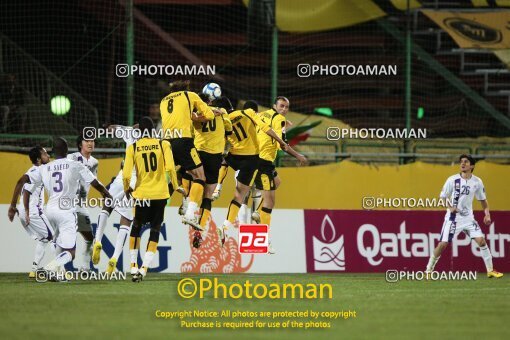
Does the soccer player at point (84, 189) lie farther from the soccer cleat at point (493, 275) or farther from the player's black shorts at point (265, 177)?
the soccer cleat at point (493, 275)


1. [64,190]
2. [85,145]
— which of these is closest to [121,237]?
[64,190]

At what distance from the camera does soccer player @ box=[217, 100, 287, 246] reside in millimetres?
20344

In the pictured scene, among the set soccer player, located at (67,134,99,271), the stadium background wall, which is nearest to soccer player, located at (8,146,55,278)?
soccer player, located at (67,134,99,271)

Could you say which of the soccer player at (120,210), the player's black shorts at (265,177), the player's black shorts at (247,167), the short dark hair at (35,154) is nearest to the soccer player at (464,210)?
the player's black shorts at (265,177)

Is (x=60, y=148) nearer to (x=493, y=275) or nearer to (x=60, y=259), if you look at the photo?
(x=60, y=259)

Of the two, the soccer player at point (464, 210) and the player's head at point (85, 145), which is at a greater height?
the player's head at point (85, 145)

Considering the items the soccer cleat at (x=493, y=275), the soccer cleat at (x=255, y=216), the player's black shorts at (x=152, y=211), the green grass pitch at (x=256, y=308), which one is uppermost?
the soccer cleat at (x=255, y=216)

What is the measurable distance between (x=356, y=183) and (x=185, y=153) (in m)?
5.55

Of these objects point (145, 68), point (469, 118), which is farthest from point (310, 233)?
point (469, 118)

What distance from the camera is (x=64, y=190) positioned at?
59.2 ft

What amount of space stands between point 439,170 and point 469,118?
201 inches

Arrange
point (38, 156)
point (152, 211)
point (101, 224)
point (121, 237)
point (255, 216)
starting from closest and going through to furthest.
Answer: point (152, 211), point (121, 237), point (38, 156), point (101, 224), point (255, 216)

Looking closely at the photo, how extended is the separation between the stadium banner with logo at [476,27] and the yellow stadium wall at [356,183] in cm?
510

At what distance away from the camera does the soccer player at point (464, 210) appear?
69.1 feet
